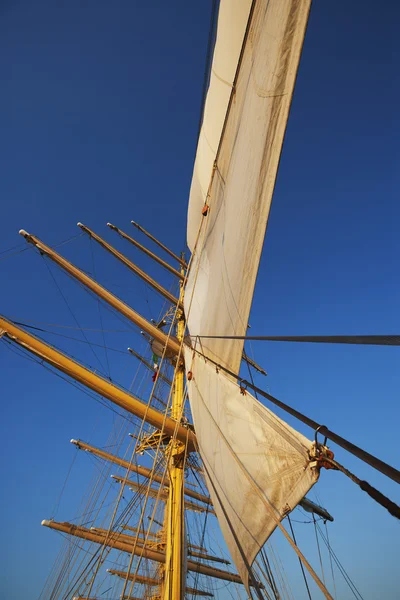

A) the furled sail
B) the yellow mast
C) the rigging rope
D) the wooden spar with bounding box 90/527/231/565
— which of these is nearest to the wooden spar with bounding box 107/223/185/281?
the yellow mast

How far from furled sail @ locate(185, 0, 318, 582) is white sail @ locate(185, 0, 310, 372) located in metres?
0.01

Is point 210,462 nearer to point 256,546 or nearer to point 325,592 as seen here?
point 256,546

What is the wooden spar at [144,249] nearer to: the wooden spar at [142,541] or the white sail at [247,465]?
the white sail at [247,465]

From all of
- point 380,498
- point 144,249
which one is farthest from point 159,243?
point 380,498

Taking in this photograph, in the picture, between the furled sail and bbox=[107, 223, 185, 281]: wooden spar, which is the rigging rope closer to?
the furled sail

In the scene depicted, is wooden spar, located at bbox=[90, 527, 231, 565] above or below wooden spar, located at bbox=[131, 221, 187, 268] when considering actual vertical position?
below

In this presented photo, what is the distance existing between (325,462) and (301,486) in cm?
39

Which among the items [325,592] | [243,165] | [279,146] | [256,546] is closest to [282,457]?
[325,592]

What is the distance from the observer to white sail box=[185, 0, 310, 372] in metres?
2.58

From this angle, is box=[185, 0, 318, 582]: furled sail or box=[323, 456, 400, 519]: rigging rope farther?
box=[185, 0, 318, 582]: furled sail

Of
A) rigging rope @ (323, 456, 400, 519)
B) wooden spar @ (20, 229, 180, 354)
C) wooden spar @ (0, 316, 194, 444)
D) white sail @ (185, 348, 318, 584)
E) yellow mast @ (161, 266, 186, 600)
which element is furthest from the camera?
wooden spar @ (20, 229, 180, 354)

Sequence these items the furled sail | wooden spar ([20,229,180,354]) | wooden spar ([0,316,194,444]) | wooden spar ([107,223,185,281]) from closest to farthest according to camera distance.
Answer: the furled sail → wooden spar ([0,316,194,444]) → wooden spar ([20,229,180,354]) → wooden spar ([107,223,185,281])

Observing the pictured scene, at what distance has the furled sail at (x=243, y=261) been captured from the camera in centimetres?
248

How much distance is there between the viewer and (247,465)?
3107 millimetres
